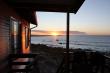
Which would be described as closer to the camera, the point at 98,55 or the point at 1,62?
the point at 1,62

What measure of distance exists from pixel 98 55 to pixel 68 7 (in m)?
1.86

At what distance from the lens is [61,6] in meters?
7.94

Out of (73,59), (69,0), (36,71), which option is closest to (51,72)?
(73,59)

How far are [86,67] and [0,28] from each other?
3.07 metres

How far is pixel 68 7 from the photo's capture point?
796cm

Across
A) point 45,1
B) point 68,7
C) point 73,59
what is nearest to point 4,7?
point 45,1

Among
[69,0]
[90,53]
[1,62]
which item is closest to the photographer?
[69,0]

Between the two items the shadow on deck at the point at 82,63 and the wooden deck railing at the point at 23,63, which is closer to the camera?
the wooden deck railing at the point at 23,63

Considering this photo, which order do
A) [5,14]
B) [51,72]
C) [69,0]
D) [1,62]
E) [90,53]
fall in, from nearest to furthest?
[69,0] → [1,62] → [5,14] → [90,53] → [51,72]

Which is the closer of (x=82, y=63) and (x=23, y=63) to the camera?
(x=82, y=63)

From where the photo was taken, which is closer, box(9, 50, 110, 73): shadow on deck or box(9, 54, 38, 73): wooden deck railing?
box(9, 54, 38, 73): wooden deck railing

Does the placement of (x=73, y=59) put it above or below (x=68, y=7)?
below

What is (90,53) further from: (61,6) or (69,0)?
(69,0)

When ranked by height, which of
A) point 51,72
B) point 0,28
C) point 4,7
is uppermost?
point 4,7
